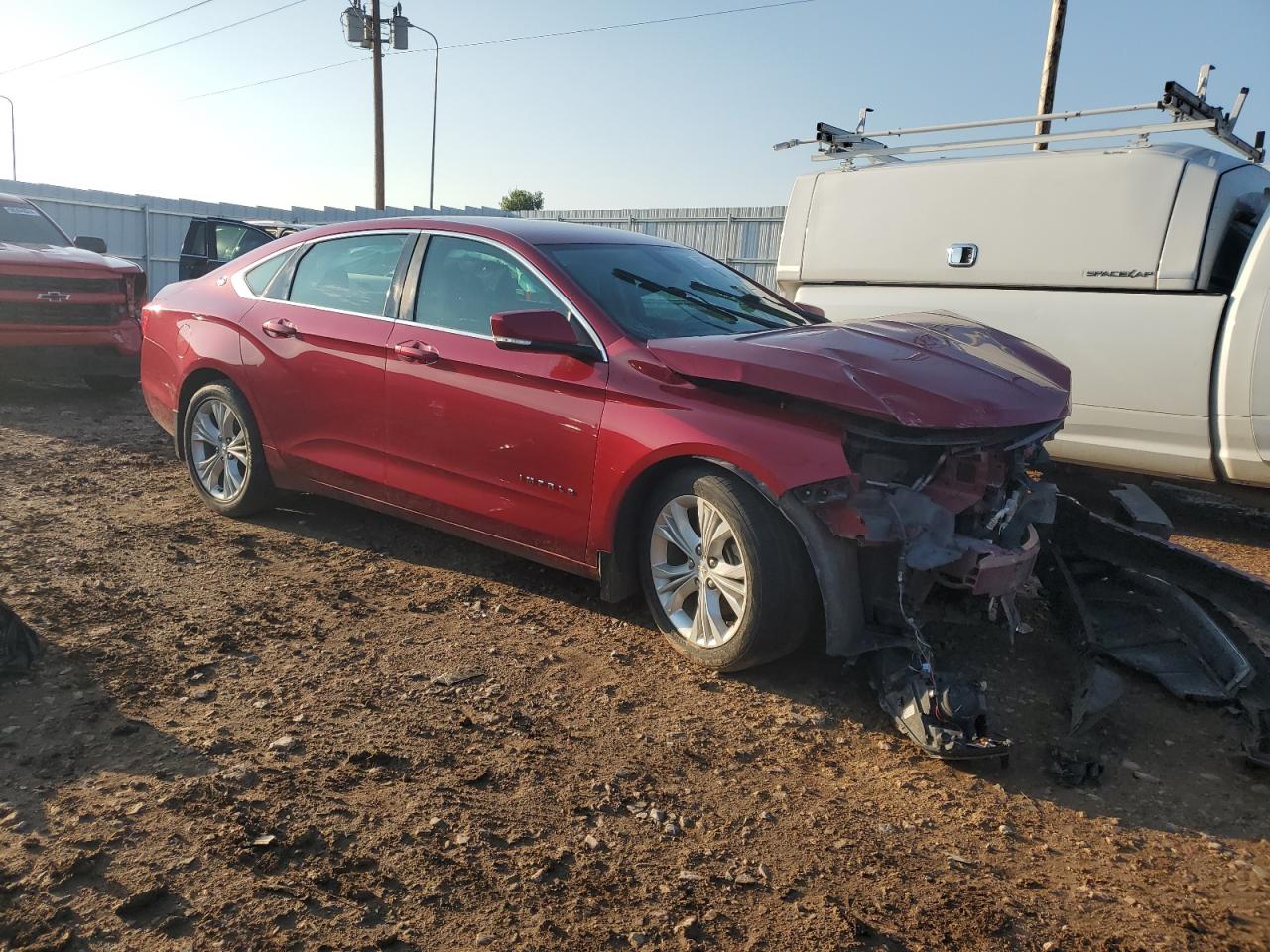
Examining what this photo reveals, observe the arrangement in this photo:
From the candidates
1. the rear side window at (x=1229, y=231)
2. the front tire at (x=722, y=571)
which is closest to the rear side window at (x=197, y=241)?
the front tire at (x=722, y=571)

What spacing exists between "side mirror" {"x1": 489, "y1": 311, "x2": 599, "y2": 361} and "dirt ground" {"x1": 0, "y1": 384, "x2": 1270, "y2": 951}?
46.3 inches

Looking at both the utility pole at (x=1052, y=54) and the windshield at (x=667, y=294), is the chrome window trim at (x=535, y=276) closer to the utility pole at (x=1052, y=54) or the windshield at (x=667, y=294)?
the windshield at (x=667, y=294)

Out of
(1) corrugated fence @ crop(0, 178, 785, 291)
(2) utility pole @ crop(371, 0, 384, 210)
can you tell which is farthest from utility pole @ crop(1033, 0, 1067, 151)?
(2) utility pole @ crop(371, 0, 384, 210)

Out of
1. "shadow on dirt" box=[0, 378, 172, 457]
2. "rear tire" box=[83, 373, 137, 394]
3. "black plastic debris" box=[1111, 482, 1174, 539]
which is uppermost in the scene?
"black plastic debris" box=[1111, 482, 1174, 539]

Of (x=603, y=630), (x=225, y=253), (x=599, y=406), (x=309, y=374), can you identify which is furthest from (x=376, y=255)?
(x=225, y=253)

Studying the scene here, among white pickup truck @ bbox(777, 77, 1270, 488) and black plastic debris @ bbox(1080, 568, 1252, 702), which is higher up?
white pickup truck @ bbox(777, 77, 1270, 488)

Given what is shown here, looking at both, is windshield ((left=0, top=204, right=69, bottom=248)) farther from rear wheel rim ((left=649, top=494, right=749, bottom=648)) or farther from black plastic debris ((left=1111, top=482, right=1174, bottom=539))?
black plastic debris ((left=1111, top=482, right=1174, bottom=539))

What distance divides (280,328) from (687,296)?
7.10ft

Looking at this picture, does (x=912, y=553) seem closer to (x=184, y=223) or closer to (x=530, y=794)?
(x=530, y=794)

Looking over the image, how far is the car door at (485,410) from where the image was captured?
13.6ft

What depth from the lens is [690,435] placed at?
377 centimetres

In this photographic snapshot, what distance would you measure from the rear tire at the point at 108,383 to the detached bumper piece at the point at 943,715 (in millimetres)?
8992

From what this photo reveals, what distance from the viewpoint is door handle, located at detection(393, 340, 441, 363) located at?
4.58 m

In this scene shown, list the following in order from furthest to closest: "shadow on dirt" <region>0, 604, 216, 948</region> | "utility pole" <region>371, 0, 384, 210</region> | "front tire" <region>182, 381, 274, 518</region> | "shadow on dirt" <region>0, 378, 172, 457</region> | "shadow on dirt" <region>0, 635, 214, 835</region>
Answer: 1. "utility pole" <region>371, 0, 384, 210</region>
2. "shadow on dirt" <region>0, 378, 172, 457</region>
3. "front tire" <region>182, 381, 274, 518</region>
4. "shadow on dirt" <region>0, 635, 214, 835</region>
5. "shadow on dirt" <region>0, 604, 216, 948</region>
